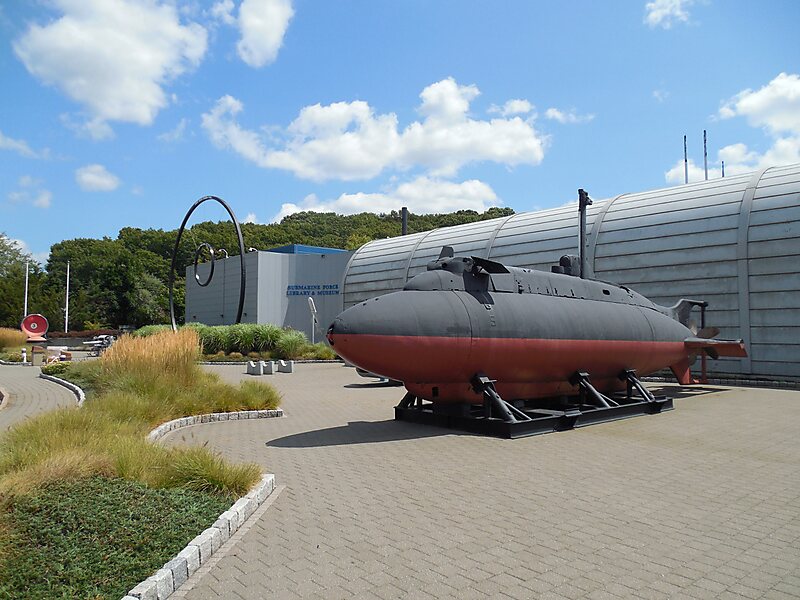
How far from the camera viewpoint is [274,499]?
20.1 ft

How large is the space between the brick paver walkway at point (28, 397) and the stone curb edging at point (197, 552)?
591 cm

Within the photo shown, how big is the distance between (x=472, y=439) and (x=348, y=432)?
7.20ft

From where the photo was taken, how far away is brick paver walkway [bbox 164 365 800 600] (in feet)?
13.5

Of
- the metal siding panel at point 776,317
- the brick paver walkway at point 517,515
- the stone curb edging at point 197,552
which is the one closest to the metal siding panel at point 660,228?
the metal siding panel at point 776,317

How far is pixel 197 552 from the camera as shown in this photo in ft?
14.3

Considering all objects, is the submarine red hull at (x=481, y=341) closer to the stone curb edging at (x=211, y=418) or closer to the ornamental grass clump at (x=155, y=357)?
the stone curb edging at (x=211, y=418)

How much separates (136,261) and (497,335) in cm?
7114

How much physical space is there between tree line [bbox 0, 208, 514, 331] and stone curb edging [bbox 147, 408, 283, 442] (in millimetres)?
52481

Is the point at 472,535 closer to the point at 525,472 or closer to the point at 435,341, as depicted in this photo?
the point at 525,472

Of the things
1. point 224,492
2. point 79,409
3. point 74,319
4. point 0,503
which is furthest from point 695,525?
point 74,319

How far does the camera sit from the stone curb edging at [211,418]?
32.6 ft

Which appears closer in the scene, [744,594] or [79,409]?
[744,594]

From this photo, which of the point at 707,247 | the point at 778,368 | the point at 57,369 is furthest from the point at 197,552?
the point at 707,247

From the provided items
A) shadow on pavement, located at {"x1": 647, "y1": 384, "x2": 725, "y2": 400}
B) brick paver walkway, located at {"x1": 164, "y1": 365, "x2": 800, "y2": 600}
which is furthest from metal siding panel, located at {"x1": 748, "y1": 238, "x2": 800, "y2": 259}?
brick paver walkway, located at {"x1": 164, "y1": 365, "x2": 800, "y2": 600}
